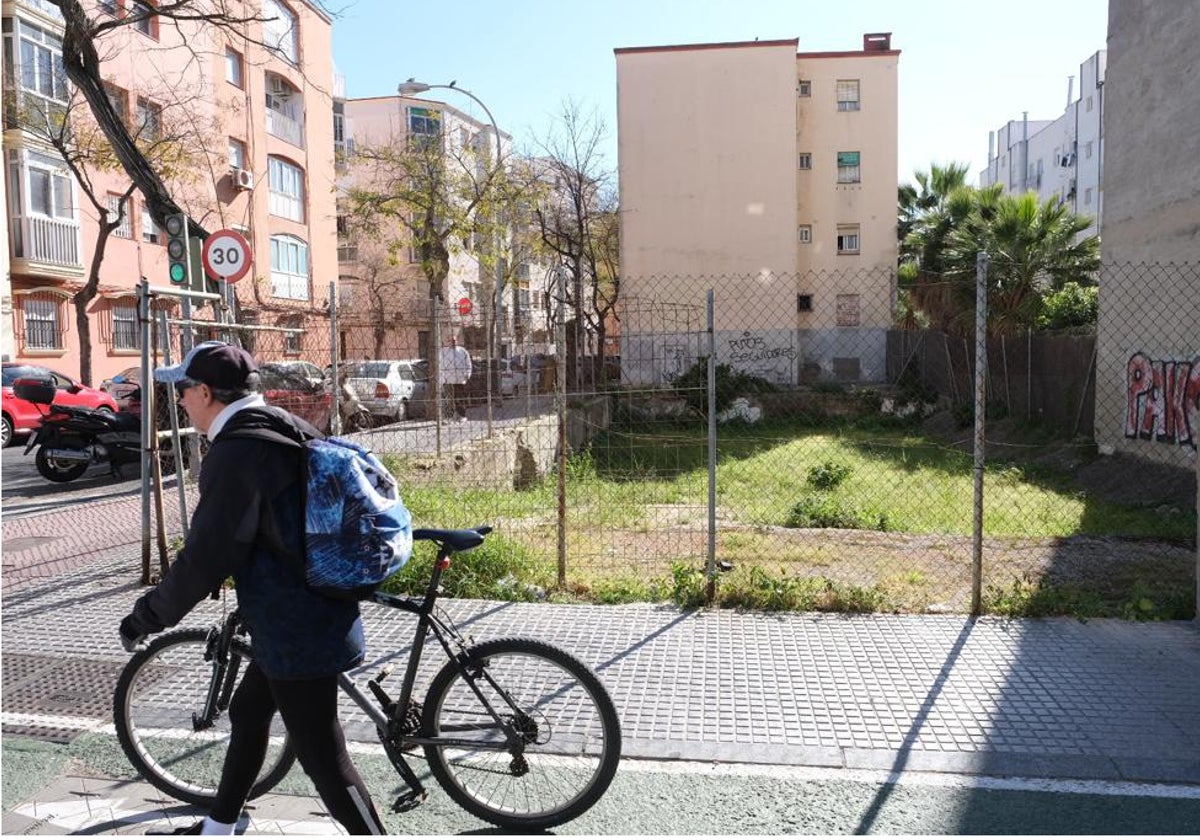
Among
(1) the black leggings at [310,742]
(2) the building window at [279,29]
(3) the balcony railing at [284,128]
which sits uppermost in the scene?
(2) the building window at [279,29]

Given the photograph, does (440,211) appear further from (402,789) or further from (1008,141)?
(1008,141)

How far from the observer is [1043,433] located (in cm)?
1759

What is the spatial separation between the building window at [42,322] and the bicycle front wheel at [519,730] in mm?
23989

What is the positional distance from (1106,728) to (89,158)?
2250cm

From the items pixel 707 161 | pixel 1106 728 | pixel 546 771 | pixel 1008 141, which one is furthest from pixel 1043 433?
pixel 1008 141

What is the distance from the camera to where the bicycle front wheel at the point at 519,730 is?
3.44 m

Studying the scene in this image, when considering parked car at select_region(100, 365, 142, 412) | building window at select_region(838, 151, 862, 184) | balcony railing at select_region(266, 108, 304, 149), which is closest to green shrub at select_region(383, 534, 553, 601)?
parked car at select_region(100, 365, 142, 412)

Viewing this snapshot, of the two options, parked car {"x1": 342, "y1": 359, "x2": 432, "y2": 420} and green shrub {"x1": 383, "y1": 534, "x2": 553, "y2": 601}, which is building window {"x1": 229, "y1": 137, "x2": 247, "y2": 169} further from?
green shrub {"x1": 383, "y1": 534, "x2": 553, "y2": 601}

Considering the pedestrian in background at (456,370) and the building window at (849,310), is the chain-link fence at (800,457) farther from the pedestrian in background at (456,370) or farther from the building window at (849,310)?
the building window at (849,310)

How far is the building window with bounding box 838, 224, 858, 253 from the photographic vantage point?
3603 centimetres

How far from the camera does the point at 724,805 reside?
374 cm

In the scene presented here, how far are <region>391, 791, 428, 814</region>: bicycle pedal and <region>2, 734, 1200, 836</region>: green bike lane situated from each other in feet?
0.58

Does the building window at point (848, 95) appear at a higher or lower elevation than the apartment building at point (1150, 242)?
higher

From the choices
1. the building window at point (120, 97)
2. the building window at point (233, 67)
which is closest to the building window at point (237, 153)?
the building window at point (233, 67)
